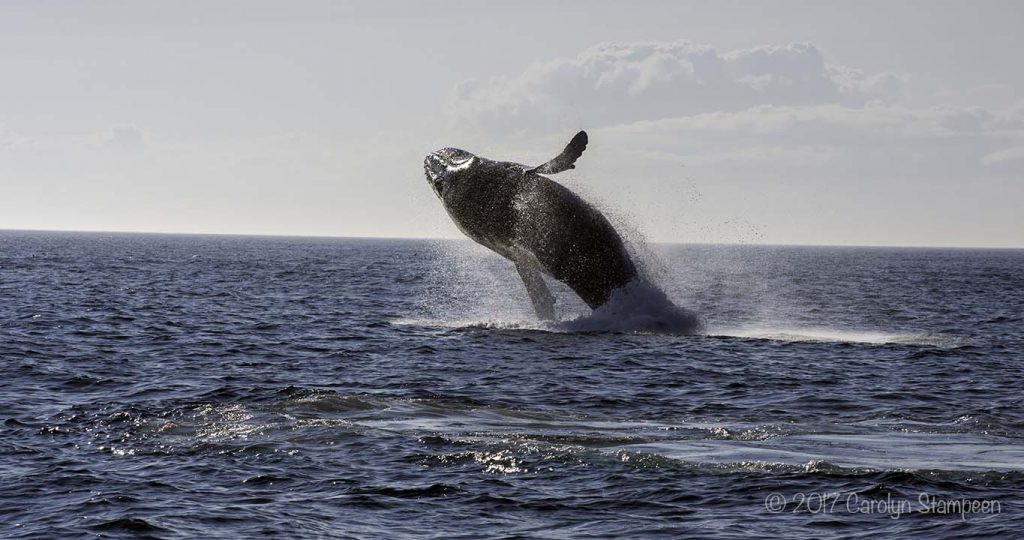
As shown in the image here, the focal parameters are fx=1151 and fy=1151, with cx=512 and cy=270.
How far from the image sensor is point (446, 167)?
2628cm

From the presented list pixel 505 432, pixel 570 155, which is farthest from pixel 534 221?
pixel 505 432

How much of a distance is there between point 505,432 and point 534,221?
9882 mm

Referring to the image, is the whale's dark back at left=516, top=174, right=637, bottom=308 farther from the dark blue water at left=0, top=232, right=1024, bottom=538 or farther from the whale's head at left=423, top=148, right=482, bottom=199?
the dark blue water at left=0, top=232, right=1024, bottom=538

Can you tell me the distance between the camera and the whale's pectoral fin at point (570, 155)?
2258 centimetres

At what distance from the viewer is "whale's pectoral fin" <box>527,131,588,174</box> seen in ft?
74.1

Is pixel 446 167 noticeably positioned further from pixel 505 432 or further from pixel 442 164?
pixel 505 432

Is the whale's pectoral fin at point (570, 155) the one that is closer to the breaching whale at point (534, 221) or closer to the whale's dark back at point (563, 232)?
the breaching whale at point (534, 221)

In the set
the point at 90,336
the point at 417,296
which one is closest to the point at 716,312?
the point at 417,296

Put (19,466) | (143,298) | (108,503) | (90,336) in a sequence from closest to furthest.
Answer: (108,503)
(19,466)
(90,336)
(143,298)

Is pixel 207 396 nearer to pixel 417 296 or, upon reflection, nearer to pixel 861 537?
pixel 861 537

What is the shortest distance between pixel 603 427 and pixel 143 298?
36.3 metres

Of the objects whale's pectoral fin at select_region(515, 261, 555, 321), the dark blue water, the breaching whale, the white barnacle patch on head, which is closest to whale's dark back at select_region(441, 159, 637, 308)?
the breaching whale

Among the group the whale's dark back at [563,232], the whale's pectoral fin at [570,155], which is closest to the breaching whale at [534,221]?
the whale's dark back at [563,232]

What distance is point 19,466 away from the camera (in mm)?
14078
